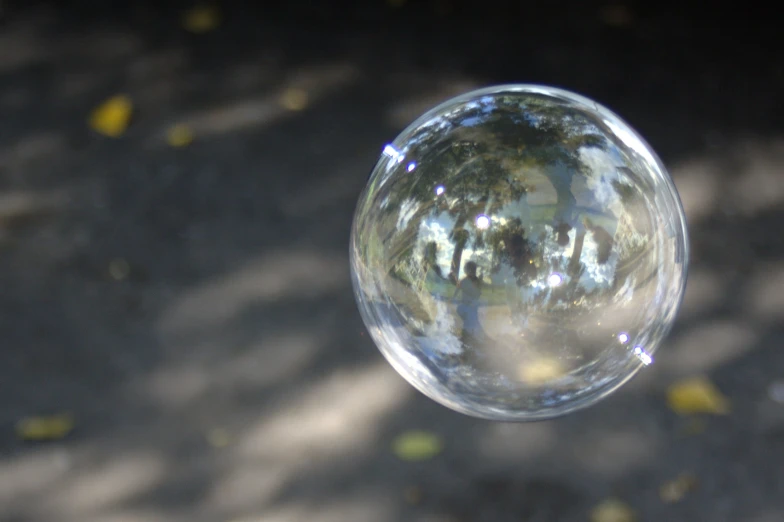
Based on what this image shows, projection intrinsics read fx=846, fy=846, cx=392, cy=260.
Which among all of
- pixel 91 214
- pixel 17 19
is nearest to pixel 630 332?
pixel 91 214

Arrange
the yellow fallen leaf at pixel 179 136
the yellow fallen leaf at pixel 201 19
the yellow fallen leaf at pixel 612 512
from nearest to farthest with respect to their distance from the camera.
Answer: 1. the yellow fallen leaf at pixel 612 512
2. the yellow fallen leaf at pixel 179 136
3. the yellow fallen leaf at pixel 201 19

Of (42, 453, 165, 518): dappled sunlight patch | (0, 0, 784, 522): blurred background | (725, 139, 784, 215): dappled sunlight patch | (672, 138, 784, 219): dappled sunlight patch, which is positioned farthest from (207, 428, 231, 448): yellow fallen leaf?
(725, 139, 784, 215): dappled sunlight patch

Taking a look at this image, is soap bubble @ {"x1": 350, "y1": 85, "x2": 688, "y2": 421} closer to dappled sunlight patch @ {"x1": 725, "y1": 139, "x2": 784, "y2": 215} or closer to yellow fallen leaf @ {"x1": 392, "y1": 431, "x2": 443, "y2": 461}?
yellow fallen leaf @ {"x1": 392, "y1": 431, "x2": 443, "y2": 461}

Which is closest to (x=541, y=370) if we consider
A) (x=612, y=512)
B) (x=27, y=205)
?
(x=612, y=512)

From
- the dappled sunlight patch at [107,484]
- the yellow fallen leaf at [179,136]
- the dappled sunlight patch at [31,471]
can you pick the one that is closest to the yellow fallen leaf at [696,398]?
the dappled sunlight patch at [107,484]

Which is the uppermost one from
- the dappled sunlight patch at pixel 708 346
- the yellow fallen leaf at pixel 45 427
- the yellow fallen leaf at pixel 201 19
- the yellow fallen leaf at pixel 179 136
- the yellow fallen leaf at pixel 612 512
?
the yellow fallen leaf at pixel 201 19

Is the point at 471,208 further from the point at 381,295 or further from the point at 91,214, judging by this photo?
the point at 91,214

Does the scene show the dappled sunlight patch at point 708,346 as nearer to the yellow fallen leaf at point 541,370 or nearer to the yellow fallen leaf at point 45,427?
the yellow fallen leaf at point 541,370
